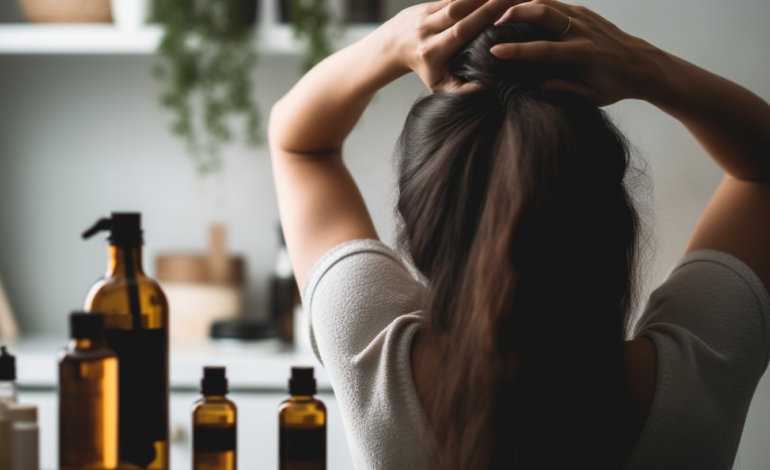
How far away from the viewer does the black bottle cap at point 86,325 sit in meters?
0.49

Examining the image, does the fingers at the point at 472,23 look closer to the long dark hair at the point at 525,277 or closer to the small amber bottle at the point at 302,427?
the long dark hair at the point at 525,277

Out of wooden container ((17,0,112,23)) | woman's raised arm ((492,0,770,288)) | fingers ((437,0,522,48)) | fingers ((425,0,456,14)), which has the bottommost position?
woman's raised arm ((492,0,770,288))

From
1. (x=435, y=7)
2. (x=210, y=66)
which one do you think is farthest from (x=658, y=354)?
(x=210, y=66)

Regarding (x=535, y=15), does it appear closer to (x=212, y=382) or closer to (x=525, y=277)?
(x=525, y=277)

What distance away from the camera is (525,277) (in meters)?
0.52

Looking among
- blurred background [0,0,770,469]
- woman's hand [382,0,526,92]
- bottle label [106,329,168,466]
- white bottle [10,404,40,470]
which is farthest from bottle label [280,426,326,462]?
blurred background [0,0,770,469]

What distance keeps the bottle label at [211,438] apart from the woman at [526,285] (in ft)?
0.36

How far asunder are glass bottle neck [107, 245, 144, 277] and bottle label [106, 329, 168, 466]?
2.0 inches

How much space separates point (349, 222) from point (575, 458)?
0.32 meters

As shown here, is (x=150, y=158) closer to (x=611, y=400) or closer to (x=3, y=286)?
(x=3, y=286)

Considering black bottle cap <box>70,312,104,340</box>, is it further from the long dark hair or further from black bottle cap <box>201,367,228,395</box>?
the long dark hair

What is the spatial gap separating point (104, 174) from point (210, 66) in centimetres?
54

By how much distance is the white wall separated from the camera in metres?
1.97

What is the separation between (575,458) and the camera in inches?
21.6
